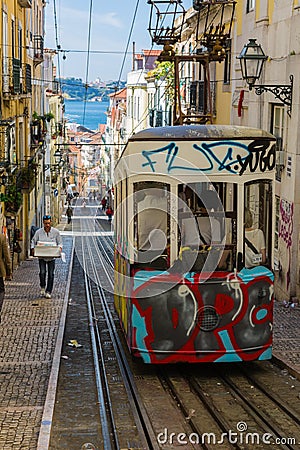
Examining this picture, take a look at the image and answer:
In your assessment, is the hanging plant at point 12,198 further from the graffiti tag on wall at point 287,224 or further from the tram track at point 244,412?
the tram track at point 244,412

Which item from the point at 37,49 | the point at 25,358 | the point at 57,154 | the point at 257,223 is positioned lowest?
the point at 57,154

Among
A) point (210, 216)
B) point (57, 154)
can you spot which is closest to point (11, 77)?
point (210, 216)

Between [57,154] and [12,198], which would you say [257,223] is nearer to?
[12,198]

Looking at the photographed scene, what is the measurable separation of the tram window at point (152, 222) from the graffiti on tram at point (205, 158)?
267 mm

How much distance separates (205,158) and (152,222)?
1026mm

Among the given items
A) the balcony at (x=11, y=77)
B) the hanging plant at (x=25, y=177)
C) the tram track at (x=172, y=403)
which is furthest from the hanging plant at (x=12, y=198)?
the tram track at (x=172, y=403)

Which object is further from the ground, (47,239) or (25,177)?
(25,177)

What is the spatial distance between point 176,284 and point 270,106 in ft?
34.4

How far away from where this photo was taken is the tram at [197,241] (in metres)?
9.55

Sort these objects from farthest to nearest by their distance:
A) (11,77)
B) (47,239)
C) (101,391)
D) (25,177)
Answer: (25,177), (11,77), (47,239), (101,391)

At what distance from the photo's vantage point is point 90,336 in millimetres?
12938

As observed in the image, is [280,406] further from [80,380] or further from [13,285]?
[13,285]

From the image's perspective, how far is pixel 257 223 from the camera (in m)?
9.80

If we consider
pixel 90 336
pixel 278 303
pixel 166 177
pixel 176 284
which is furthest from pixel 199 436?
pixel 278 303
